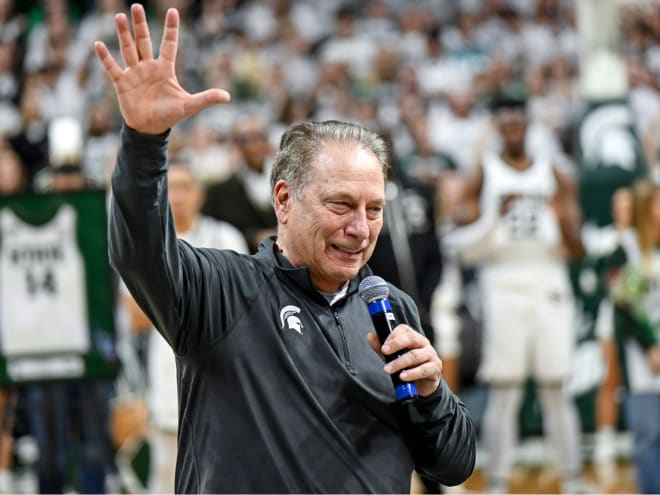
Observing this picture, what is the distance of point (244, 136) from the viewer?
7867 millimetres

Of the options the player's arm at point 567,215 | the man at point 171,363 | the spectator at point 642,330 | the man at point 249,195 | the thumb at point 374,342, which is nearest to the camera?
the thumb at point 374,342

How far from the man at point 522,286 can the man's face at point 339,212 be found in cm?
472

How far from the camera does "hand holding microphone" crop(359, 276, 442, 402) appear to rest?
105 inches

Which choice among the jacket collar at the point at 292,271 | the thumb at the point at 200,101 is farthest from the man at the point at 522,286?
the thumb at the point at 200,101

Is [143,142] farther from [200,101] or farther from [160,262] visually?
[160,262]

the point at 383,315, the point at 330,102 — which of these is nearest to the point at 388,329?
the point at 383,315

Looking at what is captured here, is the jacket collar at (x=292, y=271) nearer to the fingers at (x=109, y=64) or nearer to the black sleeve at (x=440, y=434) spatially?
the black sleeve at (x=440, y=434)

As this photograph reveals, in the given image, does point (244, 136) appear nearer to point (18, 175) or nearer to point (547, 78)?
point (18, 175)

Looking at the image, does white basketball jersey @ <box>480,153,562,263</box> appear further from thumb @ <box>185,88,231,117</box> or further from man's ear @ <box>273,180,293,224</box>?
thumb @ <box>185,88,231,117</box>

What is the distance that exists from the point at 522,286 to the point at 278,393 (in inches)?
197

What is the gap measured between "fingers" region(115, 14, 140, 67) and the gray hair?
0.55 m

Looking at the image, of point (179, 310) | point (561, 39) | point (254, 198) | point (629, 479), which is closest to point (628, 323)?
point (629, 479)

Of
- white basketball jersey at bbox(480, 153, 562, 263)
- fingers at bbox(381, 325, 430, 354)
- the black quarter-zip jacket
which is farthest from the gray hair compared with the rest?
white basketball jersey at bbox(480, 153, 562, 263)

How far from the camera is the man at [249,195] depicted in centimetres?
744
